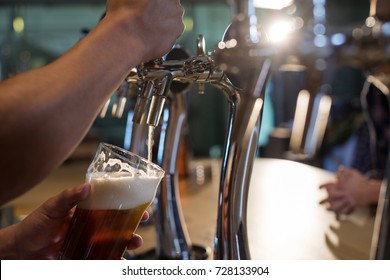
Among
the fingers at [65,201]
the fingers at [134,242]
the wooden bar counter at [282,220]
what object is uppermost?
the fingers at [65,201]

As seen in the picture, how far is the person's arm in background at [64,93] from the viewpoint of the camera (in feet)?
1.51

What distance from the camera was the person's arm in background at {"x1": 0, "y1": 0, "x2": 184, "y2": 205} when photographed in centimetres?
46

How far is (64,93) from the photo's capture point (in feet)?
1.58

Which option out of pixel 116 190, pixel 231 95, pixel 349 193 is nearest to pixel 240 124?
pixel 231 95

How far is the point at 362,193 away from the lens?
1.42 m

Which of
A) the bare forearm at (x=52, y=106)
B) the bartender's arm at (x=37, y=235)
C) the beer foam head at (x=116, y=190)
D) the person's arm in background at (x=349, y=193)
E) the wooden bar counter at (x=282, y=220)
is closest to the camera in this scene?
the bare forearm at (x=52, y=106)

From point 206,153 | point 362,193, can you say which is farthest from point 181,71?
point 206,153

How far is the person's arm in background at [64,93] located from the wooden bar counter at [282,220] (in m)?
0.55

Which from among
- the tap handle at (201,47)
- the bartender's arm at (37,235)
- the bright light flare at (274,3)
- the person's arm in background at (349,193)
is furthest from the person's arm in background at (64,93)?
the bright light flare at (274,3)

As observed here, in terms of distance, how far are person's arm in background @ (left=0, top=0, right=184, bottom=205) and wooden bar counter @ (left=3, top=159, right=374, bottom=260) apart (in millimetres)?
545

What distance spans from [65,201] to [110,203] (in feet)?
0.26

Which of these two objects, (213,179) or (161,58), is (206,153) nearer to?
(213,179)

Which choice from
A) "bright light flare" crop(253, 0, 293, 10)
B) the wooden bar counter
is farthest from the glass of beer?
"bright light flare" crop(253, 0, 293, 10)

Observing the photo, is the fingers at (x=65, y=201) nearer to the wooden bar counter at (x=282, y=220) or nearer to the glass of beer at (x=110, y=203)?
the glass of beer at (x=110, y=203)
